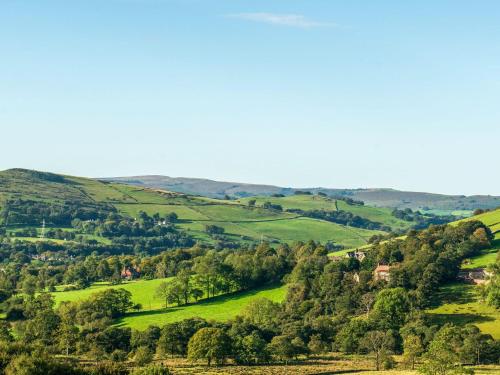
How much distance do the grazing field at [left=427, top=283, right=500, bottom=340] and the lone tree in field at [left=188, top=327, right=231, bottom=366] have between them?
4204 cm

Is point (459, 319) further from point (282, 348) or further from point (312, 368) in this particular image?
point (312, 368)

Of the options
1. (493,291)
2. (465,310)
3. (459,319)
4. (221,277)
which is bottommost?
(221,277)

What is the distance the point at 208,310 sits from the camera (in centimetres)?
15200

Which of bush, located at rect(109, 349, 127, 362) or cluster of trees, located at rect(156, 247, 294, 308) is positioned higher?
cluster of trees, located at rect(156, 247, 294, 308)

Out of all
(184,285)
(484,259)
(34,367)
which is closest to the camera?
(34,367)

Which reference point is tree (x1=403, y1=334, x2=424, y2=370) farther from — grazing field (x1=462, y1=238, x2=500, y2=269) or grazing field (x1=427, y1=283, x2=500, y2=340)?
grazing field (x1=462, y1=238, x2=500, y2=269)

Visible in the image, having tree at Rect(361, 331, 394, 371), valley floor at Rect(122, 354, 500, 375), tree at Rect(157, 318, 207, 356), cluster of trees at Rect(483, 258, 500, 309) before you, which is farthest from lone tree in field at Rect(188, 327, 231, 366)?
cluster of trees at Rect(483, 258, 500, 309)

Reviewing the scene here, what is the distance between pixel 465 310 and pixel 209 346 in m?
52.9

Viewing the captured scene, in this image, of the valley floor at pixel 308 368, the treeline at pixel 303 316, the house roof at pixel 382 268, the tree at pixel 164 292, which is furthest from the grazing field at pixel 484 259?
the tree at pixel 164 292

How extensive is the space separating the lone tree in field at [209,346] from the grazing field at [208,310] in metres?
34.6

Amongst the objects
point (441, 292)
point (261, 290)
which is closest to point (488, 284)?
point (441, 292)

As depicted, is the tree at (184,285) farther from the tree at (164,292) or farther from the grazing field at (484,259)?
the grazing field at (484,259)

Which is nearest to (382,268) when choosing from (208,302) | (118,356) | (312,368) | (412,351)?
(208,302)

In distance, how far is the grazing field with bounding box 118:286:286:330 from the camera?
14438cm
